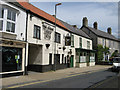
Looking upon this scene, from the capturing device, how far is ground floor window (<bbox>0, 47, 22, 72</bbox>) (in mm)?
10656

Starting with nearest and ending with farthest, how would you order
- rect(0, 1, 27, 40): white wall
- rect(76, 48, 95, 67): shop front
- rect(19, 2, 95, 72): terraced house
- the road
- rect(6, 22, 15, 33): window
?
the road, rect(6, 22, 15, 33): window, rect(0, 1, 27, 40): white wall, rect(19, 2, 95, 72): terraced house, rect(76, 48, 95, 67): shop front

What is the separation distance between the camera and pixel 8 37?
11.0 m

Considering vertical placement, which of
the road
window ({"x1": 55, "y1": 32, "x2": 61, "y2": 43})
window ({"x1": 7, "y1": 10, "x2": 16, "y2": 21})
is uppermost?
window ({"x1": 7, "y1": 10, "x2": 16, "y2": 21})

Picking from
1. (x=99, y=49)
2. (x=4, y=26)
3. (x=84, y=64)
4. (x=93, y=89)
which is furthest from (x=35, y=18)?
(x=99, y=49)

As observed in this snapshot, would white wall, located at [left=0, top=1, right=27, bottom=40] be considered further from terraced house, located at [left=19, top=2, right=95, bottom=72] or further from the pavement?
the pavement

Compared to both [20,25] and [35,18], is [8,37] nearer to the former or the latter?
[20,25]

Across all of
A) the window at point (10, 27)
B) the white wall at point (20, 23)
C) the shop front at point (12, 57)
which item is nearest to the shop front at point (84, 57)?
the white wall at point (20, 23)

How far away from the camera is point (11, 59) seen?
11430mm

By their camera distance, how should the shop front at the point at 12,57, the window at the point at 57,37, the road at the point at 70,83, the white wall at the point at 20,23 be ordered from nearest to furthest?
the road at the point at 70,83 → the shop front at the point at 12,57 → the white wall at the point at 20,23 → the window at the point at 57,37

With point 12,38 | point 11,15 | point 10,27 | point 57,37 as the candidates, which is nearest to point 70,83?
point 12,38

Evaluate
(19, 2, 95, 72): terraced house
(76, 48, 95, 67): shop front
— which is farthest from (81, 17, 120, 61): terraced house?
(19, 2, 95, 72): terraced house

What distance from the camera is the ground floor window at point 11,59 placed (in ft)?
35.0

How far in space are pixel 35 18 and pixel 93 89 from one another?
397 inches

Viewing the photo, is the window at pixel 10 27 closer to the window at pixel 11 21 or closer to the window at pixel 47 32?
the window at pixel 11 21
